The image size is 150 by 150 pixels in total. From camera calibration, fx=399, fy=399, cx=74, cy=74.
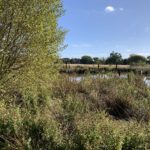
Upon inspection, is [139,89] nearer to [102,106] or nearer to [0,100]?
[102,106]

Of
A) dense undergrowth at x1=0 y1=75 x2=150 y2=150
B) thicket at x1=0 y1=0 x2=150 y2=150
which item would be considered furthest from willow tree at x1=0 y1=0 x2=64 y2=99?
dense undergrowth at x1=0 y1=75 x2=150 y2=150

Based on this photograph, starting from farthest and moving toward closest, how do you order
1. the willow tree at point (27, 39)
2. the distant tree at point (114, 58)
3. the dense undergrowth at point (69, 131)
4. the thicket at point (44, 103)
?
the distant tree at point (114, 58), the willow tree at point (27, 39), the thicket at point (44, 103), the dense undergrowth at point (69, 131)

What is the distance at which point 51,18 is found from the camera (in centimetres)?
1145

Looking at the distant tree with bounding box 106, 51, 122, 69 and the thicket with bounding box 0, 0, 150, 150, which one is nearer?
the thicket with bounding box 0, 0, 150, 150

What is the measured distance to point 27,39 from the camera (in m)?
11.1

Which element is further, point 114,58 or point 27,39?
point 114,58

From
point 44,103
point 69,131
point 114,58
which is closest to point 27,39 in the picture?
point 69,131

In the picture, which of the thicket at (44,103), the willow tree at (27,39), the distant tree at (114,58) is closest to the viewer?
the thicket at (44,103)

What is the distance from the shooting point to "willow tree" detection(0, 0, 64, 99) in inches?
427

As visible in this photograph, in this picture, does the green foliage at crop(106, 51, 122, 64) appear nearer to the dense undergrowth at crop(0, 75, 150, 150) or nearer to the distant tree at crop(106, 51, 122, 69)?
the distant tree at crop(106, 51, 122, 69)

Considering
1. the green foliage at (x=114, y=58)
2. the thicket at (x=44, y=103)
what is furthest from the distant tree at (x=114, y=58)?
the thicket at (x=44, y=103)

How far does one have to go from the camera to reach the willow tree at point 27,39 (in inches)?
427

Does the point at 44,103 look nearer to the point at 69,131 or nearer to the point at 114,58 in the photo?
the point at 69,131

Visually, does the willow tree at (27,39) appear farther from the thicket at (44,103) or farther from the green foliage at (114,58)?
the green foliage at (114,58)
